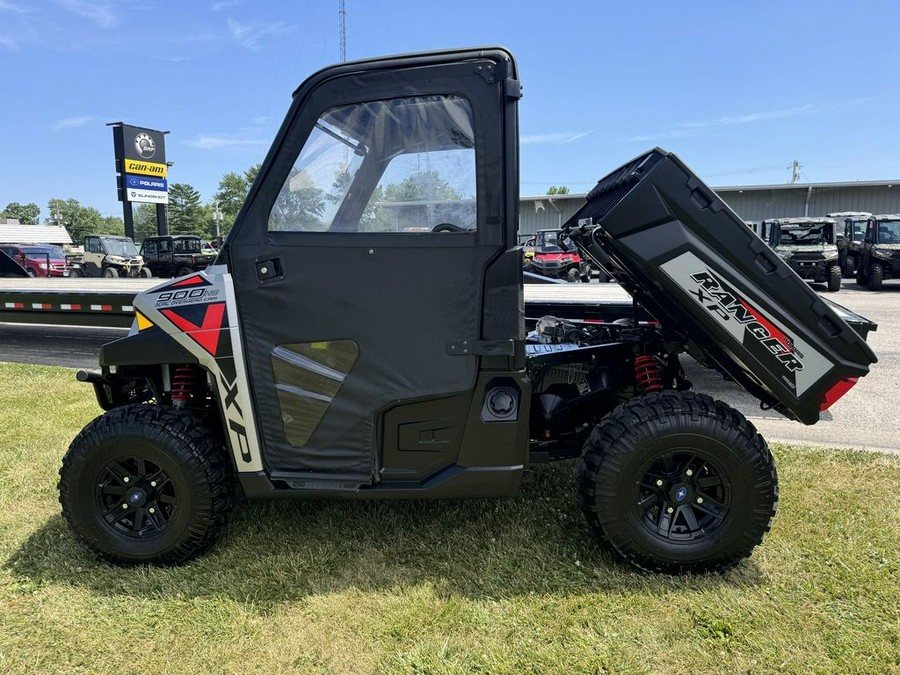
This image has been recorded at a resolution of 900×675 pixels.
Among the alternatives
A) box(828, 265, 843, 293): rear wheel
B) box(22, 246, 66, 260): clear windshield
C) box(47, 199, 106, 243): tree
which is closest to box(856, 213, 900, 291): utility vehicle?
box(828, 265, 843, 293): rear wheel

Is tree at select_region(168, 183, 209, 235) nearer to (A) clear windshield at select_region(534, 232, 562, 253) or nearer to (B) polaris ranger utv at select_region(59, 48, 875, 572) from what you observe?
(A) clear windshield at select_region(534, 232, 562, 253)

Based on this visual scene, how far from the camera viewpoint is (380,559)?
289cm

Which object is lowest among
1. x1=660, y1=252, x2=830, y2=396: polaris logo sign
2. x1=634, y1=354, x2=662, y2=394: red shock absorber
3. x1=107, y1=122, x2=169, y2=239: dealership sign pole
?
x1=634, y1=354, x2=662, y2=394: red shock absorber

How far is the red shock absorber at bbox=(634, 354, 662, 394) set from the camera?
10.2 ft

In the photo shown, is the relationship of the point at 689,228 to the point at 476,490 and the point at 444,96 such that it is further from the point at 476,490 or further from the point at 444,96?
the point at 476,490

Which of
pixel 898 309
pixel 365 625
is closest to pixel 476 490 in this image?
pixel 365 625

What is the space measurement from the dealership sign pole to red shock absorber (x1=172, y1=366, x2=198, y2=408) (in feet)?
A: 98.6

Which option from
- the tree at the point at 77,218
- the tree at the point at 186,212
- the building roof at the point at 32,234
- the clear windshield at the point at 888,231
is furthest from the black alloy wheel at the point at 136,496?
the tree at the point at 77,218

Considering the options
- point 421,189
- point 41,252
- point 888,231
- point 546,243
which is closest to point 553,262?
point 546,243

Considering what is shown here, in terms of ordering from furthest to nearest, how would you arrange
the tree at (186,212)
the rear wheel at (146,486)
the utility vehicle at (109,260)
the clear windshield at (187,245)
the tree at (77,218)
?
the tree at (77,218)
the tree at (186,212)
the clear windshield at (187,245)
the utility vehicle at (109,260)
the rear wheel at (146,486)

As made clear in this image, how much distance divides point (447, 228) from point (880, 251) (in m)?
19.0

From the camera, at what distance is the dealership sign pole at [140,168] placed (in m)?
28.4

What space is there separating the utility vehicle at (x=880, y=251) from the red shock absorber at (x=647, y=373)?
17854 millimetres

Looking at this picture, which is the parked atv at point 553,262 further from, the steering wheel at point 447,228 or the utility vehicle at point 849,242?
the steering wheel at point 447,228
